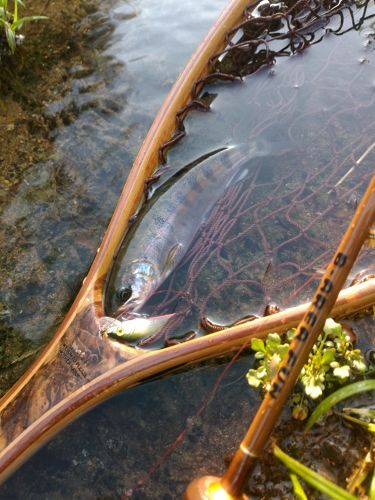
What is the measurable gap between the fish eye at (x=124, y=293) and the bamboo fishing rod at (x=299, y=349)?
3.44ft

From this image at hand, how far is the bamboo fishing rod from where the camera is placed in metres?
1.68

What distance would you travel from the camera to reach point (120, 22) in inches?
202

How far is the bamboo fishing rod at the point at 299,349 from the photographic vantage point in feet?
5.50

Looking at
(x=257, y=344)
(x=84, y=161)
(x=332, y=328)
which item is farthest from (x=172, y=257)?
(x=84, y=161)

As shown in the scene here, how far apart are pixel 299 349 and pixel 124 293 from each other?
1205 millimetres

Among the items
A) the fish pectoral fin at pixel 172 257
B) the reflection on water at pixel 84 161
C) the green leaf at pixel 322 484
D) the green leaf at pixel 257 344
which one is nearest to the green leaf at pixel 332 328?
the green leaf at pixel 257 344

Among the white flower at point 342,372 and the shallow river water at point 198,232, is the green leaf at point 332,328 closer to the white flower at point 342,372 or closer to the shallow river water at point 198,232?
the white flower at point 342,372

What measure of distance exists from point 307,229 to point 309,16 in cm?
194

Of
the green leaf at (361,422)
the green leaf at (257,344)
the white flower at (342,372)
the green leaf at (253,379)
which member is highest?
the green leaf at (257,344)

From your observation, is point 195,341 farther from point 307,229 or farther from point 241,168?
point 241,168

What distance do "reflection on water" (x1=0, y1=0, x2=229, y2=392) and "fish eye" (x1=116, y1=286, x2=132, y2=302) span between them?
1.48ft

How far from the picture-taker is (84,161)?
12.9 ft

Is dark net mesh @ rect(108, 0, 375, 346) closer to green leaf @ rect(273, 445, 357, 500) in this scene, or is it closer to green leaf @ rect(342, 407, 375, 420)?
green leaf @ rect(342, 407, 375, 420)

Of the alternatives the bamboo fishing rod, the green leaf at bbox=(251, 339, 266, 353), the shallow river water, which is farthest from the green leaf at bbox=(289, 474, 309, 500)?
the green leaf at bbox=(251, 339, 266, 353)
